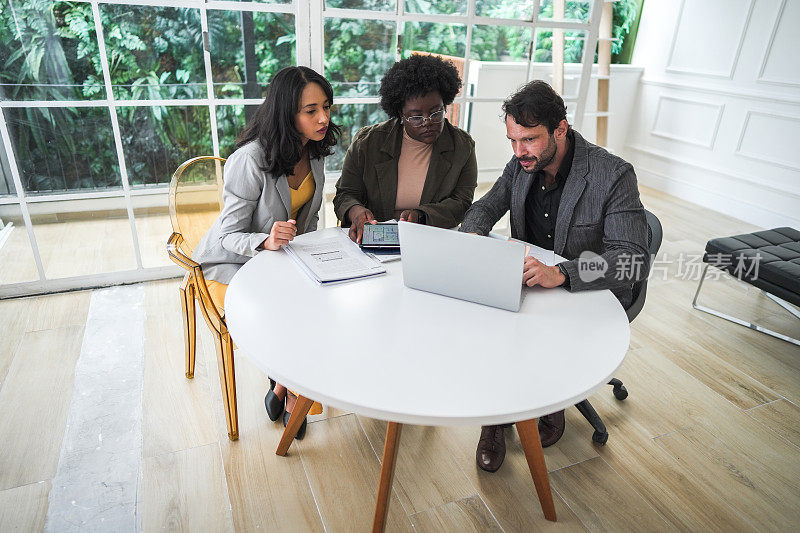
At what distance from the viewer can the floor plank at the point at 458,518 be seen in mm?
1596

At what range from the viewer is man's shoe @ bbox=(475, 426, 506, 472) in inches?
71.0

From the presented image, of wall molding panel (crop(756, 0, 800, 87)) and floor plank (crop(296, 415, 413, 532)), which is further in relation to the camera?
wall molding panel (crop(756, 0, 800, 87))

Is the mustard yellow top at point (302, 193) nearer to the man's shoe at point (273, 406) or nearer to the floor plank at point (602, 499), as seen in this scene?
the man's shoe at point (273, 406)

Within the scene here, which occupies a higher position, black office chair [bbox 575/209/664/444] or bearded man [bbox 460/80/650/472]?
bearded man [bbox 460/80/650/472]

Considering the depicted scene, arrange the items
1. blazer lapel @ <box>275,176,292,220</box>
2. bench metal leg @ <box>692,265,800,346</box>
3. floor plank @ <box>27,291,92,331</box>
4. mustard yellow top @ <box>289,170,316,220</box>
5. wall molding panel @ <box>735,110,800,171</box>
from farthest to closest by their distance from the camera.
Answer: wall molding panel @ <box>735,110,800,171</box>, bench metal leg @ <box>692,265,800,346</box>, floor plank @ <box>27,291,92,331</box>, mustard yellow top @ <box>289,170,316,220</box>, blazer lapel @ <box>275,176,292,220</box>

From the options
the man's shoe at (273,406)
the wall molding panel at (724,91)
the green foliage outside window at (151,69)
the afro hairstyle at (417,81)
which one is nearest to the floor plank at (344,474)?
the man's shoe at (273,406)

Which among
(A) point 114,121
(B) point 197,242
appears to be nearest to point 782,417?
(B) point 197,242

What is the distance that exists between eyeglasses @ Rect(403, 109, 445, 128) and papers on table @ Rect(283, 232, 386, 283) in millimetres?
543

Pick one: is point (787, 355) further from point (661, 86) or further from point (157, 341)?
point (661, 86)

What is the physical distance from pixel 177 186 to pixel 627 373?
2.07m

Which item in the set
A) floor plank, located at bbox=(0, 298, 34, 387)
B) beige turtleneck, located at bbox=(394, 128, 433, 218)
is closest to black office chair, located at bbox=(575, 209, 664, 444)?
beige turtleneck, located at bbox=(394, 128, 433, 218)

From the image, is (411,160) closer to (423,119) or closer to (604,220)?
(423,119)

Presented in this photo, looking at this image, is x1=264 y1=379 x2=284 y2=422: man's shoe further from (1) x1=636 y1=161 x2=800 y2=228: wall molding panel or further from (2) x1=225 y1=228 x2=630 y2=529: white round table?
(1) x1=636 y1=161 x2=800 y2=228: wall molding panel

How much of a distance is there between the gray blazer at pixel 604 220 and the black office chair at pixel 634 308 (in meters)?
0.09
